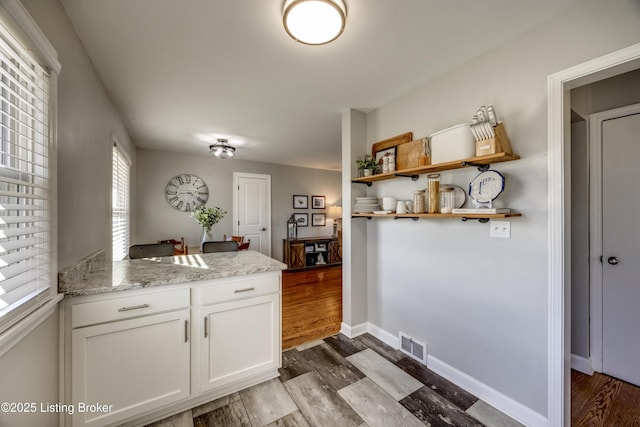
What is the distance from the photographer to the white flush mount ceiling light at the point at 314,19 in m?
1.20

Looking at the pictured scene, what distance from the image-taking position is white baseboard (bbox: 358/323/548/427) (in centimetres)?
146

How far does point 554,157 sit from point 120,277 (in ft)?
8.41

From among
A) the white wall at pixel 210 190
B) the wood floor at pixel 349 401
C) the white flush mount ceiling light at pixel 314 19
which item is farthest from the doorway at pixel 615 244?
the white wall at pixel 210 190

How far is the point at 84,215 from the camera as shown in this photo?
166 centimetres

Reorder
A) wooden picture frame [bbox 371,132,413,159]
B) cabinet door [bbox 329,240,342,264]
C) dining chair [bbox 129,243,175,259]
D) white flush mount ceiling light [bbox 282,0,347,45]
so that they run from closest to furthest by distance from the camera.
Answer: white flush mount ceiling light [bbox 282,0,347,45]
wooden picture frame [bbox 371,132,413,159]
dining chair [bbox 129,243,175,259]
cabinet door [bbox 329,240,342,264]

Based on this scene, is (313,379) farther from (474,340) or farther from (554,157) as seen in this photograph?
(554,157)

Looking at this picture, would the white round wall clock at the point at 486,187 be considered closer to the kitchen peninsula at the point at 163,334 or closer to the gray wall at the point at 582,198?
the gray wall at the point at 582,198

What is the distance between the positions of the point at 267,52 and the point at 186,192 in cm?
367

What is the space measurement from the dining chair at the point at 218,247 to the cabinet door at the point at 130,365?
1.15 metres

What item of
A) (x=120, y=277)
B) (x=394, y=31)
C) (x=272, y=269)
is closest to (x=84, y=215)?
(x=120, y=277)

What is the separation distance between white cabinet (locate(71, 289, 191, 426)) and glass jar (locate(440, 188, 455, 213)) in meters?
1.78

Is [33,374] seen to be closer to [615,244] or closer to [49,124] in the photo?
[49,124]

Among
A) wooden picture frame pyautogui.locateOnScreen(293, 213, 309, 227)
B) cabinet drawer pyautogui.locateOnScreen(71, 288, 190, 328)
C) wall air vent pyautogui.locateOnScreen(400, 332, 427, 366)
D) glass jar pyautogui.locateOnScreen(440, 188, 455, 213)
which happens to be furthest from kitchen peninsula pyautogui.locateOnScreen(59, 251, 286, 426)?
wooden picture frame pyautogui.locateOnScreen(293, 213, 309, 227)

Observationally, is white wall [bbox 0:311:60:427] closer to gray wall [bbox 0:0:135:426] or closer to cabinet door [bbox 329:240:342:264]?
gray wall [bbox 0:0:135:426]
